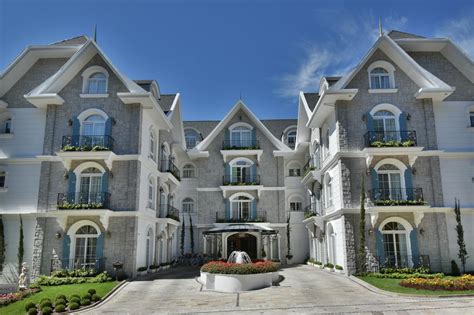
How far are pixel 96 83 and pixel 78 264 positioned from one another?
10605 millimetres

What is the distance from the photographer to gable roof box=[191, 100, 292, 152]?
105 ft

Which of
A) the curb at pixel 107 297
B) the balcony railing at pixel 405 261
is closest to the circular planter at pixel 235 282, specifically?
the curb at pixel 107 297

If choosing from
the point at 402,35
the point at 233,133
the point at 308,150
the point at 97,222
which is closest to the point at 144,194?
the point at 97,222

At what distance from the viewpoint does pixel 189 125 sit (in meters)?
35.7

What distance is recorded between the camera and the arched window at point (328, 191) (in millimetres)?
23359

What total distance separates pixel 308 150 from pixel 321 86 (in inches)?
278

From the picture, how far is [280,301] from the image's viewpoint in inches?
558

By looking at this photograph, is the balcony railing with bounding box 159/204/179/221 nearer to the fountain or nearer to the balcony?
the balcony

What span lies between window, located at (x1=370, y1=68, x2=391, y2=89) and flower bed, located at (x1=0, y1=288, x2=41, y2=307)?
69.2ft

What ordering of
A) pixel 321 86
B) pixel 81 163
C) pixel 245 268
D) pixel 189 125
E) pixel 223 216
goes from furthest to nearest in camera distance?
1. pixel 189 125
2. pixel 223 216
3. pixel 321 86
4. pixel 81 163
5. pixel 245 268

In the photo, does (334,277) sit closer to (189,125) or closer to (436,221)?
(436,221)

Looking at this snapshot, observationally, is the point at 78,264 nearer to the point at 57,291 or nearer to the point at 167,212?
the point at 57,291

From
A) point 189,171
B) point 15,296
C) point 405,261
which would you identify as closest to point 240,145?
point 189,171

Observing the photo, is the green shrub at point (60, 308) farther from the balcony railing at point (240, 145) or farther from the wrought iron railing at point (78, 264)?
the balcony railing at point (240, 145)
